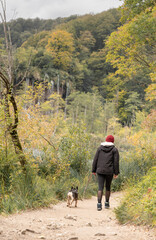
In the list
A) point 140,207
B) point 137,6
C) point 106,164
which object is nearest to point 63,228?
point 140,207

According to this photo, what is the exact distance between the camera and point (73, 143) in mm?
8180

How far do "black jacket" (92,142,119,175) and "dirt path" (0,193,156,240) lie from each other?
0.90 meters

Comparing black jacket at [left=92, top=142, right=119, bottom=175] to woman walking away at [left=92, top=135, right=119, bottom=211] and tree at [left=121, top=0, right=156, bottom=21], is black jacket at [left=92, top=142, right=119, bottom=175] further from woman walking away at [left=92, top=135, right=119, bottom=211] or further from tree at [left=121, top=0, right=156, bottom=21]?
tree at [left=121, top=0, right=156, bottom=21]

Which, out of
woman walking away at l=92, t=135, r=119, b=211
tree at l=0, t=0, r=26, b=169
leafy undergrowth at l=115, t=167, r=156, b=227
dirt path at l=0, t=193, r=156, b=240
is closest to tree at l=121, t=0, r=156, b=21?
tree at l=0, t=0, r=26, b=169

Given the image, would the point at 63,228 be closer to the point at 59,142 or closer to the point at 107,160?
the point at 107,160

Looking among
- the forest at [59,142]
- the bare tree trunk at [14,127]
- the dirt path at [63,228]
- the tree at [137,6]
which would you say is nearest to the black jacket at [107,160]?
the forest at [59,142]

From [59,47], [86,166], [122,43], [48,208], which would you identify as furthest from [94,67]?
[48,208]

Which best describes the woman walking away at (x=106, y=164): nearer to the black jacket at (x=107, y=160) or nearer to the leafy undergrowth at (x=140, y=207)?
the black jacket at (x=107, y=160)

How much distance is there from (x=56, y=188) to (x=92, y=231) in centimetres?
319

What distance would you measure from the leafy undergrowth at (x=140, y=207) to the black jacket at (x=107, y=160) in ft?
2.53

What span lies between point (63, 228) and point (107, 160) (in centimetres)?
194

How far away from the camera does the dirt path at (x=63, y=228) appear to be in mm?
2783

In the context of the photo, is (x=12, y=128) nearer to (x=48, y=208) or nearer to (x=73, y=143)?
(x=48, y=208)

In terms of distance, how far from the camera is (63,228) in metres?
3.39
